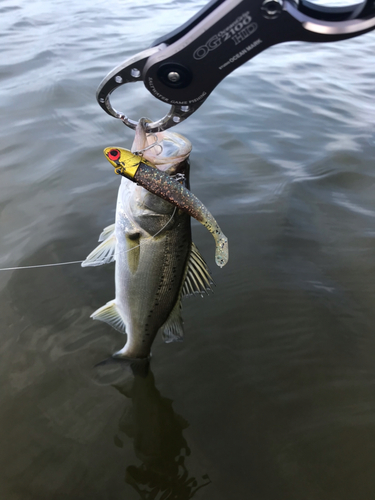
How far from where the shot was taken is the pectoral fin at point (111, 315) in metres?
2.55

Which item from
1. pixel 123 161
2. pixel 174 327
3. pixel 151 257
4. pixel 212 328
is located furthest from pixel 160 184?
pixel 212 328

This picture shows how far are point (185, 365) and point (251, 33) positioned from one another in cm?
225

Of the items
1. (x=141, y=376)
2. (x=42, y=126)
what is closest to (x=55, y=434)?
(x=141, y=376)

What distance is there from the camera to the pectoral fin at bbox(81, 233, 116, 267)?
2.39m

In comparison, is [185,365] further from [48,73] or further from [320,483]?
[48,73]

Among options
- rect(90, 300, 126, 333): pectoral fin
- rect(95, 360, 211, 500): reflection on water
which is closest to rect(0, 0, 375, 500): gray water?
rect(95, 360, 211, 500): reflection on water

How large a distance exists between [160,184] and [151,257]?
68cm

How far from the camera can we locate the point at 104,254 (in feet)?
7.98

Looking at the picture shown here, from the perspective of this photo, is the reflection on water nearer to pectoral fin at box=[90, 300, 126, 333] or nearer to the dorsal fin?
pectoral fin at box=[90, 300, 126, 333]

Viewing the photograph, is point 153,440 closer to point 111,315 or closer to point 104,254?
point 111,315

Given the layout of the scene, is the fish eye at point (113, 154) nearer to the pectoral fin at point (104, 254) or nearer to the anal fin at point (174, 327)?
the pectoral fin at point (104, 254)

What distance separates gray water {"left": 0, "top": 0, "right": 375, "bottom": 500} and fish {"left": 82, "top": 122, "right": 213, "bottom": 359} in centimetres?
42

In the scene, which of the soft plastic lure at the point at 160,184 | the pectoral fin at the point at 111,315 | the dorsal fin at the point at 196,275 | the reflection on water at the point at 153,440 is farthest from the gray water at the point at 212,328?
the soft plastic lure at the point at 160,184

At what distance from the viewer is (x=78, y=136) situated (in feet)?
16.4
